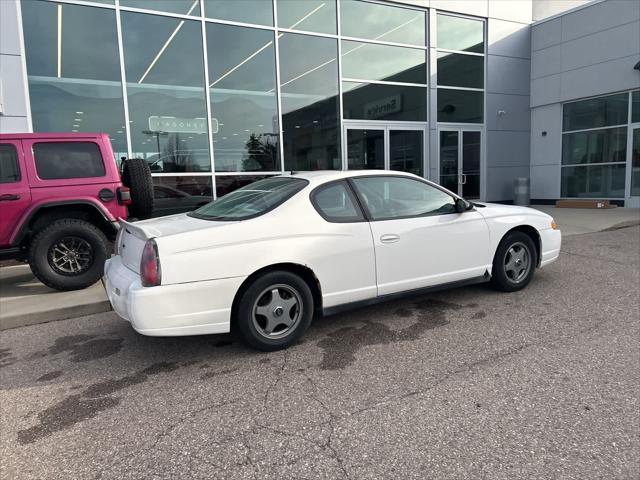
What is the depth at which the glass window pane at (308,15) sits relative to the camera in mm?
11047

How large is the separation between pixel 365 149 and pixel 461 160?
3.64m

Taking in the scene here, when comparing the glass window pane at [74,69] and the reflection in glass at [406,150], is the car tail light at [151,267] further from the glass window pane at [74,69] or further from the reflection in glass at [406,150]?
A: the reflection in glass at [406,150]

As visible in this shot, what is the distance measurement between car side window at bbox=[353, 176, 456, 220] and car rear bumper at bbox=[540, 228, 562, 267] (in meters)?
1.45

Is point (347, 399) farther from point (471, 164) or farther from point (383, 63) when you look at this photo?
point (471, 164)

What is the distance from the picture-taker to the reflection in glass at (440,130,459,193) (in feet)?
45.1

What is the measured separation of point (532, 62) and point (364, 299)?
14415 mm

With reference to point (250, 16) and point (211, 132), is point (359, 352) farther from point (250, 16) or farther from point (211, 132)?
point (250, 16)

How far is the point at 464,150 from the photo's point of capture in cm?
1416

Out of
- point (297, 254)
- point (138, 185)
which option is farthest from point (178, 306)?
point (138, 185)

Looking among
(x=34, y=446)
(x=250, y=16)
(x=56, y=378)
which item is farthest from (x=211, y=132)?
(x=34, y=446)

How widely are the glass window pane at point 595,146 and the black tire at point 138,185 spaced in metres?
13.7

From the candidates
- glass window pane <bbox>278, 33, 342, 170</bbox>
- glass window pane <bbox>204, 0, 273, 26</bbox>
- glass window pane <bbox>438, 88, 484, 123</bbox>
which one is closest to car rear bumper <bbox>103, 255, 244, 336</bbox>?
glass window pane <bbox>278, 33, 342, 170</bbox>

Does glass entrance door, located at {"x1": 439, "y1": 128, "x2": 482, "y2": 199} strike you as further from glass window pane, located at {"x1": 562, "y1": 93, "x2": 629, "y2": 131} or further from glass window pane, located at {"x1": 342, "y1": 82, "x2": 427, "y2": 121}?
glass window pane, located at {"x1": 562, "y1": 93, "x2": 629, "y2": 131}

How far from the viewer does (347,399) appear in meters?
2.92
